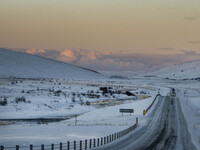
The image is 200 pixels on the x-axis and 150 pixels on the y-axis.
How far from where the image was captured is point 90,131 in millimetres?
35625

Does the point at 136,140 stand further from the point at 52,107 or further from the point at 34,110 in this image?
the point at 52,107

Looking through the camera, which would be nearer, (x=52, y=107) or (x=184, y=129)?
(x=184, y=129)

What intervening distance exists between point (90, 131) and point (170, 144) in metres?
10.4

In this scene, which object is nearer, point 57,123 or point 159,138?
point 159,138

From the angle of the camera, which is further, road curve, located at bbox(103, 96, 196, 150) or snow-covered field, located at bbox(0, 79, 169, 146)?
snow-covered field, located at bbox(0, 79, 169, 146)

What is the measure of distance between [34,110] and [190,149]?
3492 cm

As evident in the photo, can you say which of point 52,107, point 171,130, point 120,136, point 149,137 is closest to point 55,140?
point 120,136

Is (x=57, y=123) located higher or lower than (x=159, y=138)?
higher

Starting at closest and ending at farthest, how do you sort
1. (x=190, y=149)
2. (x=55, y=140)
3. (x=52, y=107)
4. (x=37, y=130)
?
(x=190, y=149) < (x=55, y=140) < (x=37, y=130) < (x=52, y=107)

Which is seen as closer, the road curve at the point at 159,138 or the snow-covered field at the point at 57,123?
the road curve at the point at 159,138

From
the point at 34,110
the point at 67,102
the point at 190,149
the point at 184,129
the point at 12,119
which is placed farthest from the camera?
the point at 67,102

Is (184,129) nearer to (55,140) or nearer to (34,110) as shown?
(55,140)

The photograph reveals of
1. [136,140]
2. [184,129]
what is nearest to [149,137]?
[136,140]

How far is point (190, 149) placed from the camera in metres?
26.1
